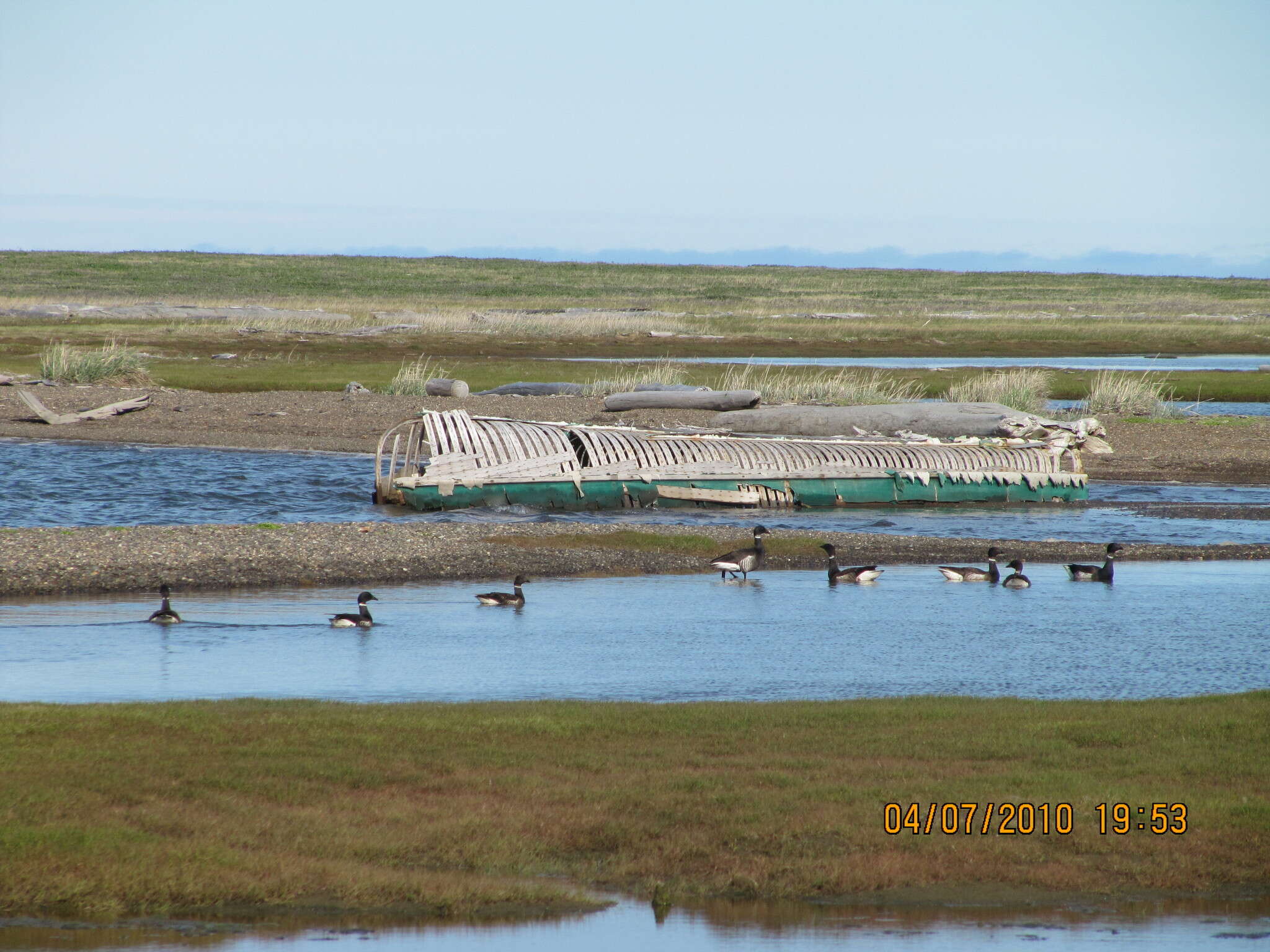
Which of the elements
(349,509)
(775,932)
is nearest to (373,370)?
(349,509)

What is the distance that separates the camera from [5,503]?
25.8 meters

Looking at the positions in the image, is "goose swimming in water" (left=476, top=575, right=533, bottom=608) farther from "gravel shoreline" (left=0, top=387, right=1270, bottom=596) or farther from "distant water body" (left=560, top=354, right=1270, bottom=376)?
"distant water body" (left=560, top=354, right=1270, bottom=376)

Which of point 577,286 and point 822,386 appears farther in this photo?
point 577,286

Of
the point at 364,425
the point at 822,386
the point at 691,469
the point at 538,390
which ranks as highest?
the point at 822,386

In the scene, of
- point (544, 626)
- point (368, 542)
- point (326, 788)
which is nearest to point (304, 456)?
point (368, 542)

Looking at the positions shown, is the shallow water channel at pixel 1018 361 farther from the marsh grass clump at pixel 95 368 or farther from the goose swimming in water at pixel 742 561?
the goose swimming in water at pixel 742 561

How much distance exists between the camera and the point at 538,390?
43.8 metres

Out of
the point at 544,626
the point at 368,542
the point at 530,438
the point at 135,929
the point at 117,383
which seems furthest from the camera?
the point at 117,383

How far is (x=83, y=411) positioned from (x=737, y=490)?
21899mm

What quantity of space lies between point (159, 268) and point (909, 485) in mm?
113774

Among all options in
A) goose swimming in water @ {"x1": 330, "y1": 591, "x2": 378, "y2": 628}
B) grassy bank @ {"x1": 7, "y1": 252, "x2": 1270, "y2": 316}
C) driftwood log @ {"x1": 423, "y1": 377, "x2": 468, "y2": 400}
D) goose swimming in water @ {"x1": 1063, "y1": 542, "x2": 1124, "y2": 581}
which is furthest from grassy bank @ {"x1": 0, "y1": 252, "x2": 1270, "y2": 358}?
goose swimming in water @ {"x1": 330, "y1": 591, "x2": 378, "y2": 628}

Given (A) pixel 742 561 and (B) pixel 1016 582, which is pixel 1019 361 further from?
(A) pixel 742 561

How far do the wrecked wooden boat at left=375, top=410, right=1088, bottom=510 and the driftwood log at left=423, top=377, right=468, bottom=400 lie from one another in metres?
11.0

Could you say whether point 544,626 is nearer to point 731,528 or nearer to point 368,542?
point 368,542
